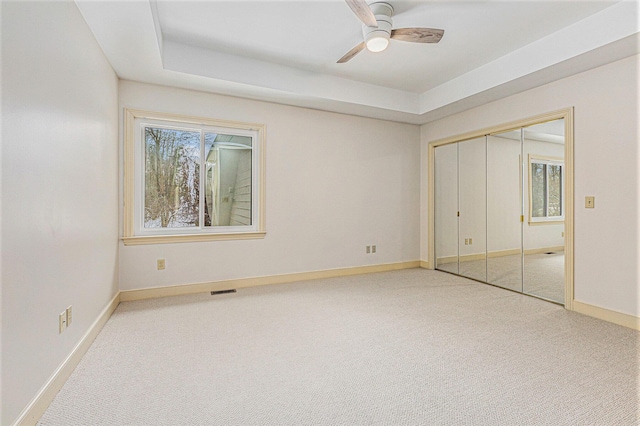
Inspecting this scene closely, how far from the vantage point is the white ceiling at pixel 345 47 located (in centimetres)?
251

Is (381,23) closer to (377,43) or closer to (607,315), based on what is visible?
(377,43)

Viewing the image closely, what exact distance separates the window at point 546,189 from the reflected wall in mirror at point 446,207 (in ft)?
3.60

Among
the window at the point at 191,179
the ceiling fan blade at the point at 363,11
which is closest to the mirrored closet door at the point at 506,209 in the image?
the ceiling fan blade at the point at 363,11

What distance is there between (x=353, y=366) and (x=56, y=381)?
5.59 feet

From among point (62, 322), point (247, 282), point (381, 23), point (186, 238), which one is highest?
point (381, 23)

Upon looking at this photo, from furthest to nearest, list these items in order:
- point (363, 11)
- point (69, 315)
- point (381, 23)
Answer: point (381, 23) → point (363, 11) → point (69, 315)

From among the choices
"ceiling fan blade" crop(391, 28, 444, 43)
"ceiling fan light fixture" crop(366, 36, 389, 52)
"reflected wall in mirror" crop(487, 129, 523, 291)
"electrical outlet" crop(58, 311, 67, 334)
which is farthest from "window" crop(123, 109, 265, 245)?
"reflected wall in mirror" crop(487, 129, 523, 291)

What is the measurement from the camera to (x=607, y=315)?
114 inches

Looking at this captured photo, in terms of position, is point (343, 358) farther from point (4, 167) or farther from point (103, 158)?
point (103, 158)

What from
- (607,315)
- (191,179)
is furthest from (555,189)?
(191,179)

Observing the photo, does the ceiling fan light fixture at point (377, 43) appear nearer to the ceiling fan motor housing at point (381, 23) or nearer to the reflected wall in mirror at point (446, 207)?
the ceiling fan motor housing at point (381, 23)

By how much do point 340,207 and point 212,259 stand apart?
6.07 ft

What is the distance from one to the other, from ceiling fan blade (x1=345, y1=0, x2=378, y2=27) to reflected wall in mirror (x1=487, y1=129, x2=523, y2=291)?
2.46m

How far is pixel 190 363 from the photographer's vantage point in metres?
2.10
